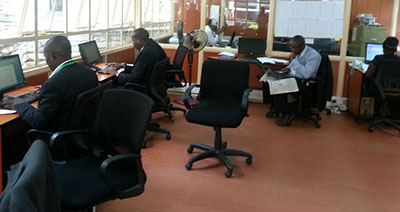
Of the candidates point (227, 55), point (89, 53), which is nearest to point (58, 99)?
point (89, 53)

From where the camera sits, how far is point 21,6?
13.4ft

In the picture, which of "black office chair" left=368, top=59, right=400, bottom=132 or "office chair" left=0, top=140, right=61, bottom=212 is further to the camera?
"black office chair" left=368, top=59, right=400, bottom=132

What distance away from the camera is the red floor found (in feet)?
10.7

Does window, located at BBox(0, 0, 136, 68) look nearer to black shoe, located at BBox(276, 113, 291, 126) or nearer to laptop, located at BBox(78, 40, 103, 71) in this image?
laptop, located at BBox(78, 40, 103, 71)

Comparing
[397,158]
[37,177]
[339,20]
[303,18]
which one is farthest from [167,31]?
[37,177]

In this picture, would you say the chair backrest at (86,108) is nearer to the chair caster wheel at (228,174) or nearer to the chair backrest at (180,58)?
the chair caster wheel at (228,174)

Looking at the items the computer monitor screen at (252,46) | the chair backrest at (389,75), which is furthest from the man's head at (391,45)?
the computer monitor screen at (252,46)

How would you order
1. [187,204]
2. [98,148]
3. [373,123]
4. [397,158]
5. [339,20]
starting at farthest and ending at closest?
[339,20]
[373,123]
[397,158]
[187,204]
[98,148]

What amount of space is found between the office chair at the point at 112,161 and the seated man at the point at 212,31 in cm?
451

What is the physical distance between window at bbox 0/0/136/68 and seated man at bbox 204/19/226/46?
1.37m

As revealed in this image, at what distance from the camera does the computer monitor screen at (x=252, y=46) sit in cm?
655

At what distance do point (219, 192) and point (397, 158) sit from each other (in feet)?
7.21

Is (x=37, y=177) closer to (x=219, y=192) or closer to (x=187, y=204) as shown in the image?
(x=187, y=204)

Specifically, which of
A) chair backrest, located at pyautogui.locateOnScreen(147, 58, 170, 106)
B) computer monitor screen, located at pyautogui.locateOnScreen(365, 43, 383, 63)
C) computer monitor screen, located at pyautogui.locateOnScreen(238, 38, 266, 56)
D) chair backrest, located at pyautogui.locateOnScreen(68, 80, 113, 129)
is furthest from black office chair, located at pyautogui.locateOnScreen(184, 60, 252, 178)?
computer monitor screen, located at pyautogui.locateOnScreen(365, 43, 383, 63)
